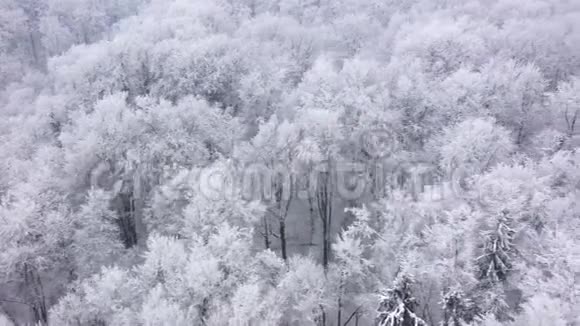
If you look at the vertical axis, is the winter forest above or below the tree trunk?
above

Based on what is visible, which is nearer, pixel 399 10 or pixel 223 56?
pixel 223 56

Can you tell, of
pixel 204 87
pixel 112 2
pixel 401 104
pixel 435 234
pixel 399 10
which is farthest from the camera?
pixel 112 2

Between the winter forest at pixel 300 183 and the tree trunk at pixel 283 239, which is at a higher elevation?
the winter forest at pixel 300 183

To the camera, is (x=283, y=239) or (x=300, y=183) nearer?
(x=300, y=183)

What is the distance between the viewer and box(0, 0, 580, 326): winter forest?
23.3 m

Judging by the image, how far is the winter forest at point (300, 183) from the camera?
23297 millimetres

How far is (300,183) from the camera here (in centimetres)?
3156

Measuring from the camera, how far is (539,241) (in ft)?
74.7

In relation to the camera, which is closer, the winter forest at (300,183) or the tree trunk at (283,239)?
the winter forest at (300,183)

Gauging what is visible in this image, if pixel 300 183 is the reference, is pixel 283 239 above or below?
below

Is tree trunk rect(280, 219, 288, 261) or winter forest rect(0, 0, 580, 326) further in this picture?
tree trunk rect(280, 219, 288, 261)

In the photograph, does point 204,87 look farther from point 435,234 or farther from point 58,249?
point 435,234

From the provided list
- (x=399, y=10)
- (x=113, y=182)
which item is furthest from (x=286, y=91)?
(x=399, y=10)

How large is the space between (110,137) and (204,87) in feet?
33.2
